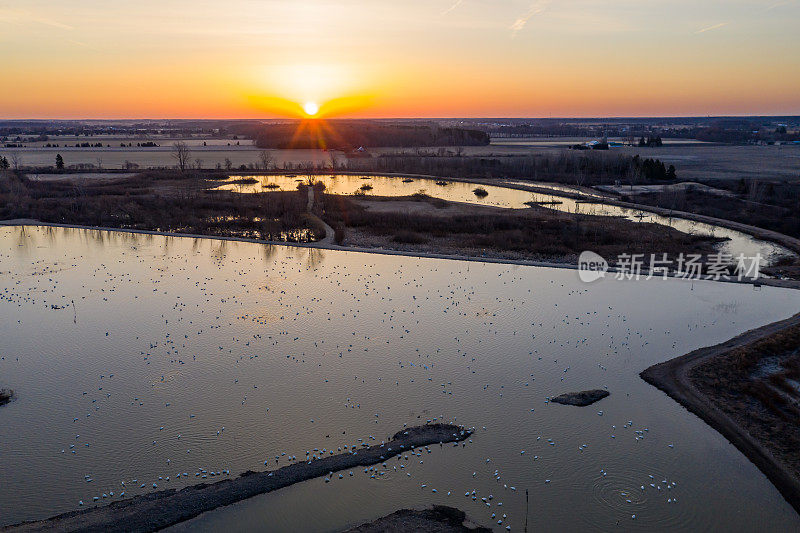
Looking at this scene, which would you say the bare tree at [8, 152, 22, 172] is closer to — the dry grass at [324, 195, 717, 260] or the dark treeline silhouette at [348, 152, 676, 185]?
the dark treeline silhouette at [348, 152, 676, 185]

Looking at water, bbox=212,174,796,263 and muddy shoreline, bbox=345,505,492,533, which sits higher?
water, bbox=212,174,796,263

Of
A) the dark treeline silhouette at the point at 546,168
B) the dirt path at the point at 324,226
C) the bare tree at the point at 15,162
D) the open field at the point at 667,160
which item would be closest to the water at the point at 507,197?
the dark treeline silhouette at the point at 546,168

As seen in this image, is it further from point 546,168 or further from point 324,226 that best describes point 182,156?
point 324,226

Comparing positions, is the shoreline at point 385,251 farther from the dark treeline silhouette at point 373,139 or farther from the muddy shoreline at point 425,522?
the dark treeline silhouette at point 373,139

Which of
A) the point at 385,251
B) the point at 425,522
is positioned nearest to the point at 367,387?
the point at 425,522

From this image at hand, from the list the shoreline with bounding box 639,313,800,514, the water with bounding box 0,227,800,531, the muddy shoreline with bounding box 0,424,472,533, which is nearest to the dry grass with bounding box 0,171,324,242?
the water with bounding box 0,227,800,531

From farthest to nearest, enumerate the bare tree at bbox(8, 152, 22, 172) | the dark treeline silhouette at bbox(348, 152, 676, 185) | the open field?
1. the open field
2. the bare tree at bbox(8, 152, 22, 172)
3. the dark treeline silhouette at bbox(348, 152, 676, 185)
